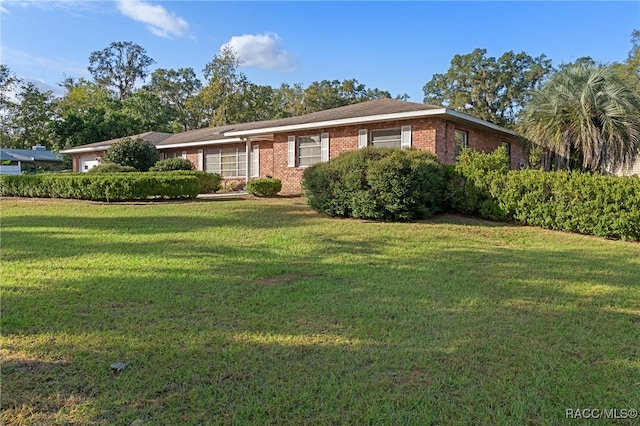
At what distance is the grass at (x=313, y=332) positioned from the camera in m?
2.55

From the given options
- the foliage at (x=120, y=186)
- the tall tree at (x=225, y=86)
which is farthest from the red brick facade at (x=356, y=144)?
the tall tree at (x=225, y=86)

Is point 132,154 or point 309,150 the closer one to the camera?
point 309,150

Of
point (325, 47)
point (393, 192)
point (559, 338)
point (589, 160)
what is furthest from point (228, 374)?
point (589, 160)

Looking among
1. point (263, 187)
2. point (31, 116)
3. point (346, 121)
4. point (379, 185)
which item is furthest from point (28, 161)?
point (379, 185)

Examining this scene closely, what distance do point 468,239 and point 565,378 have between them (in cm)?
556

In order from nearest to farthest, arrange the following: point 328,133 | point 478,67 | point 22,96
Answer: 1. point 328,133
2. point 478,67
3. point 22,96

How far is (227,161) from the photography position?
20.8 meters

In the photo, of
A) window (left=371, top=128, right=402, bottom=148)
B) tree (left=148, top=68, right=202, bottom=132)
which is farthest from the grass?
tree (left=148, top=68, right=202, bottom=132)

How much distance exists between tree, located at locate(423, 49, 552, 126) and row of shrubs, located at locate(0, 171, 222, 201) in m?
28.8

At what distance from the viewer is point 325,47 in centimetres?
1363

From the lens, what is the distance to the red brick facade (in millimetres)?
13438

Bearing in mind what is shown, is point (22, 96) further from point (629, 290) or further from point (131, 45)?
point (629, 290)

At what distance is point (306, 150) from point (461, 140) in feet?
19.3

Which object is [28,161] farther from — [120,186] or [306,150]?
[306,150]
